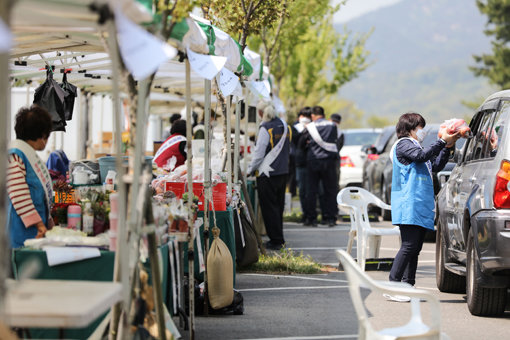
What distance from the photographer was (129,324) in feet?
16.9

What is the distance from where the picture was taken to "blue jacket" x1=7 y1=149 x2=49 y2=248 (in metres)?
6.40

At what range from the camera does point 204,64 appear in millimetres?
6895

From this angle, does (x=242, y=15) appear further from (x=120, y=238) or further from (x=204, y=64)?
(x=120, y=238)

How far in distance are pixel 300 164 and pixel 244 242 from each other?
21.3 ft

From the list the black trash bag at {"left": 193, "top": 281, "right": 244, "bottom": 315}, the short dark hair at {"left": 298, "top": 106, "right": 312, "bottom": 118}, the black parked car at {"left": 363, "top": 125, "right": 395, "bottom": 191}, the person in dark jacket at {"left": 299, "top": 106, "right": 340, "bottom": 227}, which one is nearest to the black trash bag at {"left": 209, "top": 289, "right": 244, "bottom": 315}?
the black trash bag at {"left": 193, "top": 281, "right": 244, "bottom": 315}

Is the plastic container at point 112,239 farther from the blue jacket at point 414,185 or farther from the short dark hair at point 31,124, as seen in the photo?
the blue jacket at point 414,185

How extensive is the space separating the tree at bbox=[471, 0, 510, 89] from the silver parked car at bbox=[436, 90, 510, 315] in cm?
4454

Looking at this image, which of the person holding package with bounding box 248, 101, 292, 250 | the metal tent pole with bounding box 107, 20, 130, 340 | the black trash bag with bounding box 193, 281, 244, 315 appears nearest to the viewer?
the metal tent pole with bounding box 107, 20, 130, 340

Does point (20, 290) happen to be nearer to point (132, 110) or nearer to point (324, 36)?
point (132, 110)

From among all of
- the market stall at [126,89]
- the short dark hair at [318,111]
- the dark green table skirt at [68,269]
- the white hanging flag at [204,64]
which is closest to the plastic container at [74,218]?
the market stall at [126,89]

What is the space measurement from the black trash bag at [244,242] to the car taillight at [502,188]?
3945 mm

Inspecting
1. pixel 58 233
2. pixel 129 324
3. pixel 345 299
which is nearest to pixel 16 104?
pixel 345 299

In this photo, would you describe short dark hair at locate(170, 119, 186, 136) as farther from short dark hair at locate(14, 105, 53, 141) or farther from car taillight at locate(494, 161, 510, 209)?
short dark hair at locate(14, 105, 53, 141)

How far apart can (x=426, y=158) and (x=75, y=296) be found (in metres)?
4.87
